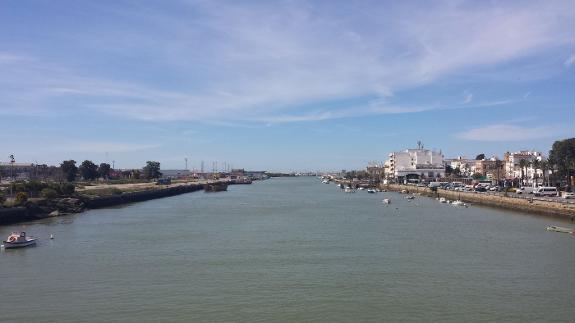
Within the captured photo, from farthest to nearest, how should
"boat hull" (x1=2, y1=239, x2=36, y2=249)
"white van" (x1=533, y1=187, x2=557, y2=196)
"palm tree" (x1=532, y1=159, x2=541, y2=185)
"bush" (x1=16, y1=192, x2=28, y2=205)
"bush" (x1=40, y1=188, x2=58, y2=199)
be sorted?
"palm tree" (x1=532, y1=159, x2=541, y2=185) → "white van" (x1=533, y1=187, x2=557, y2=196) → "bush" (x1=40, y1=188, x2=58, y2=199) → "bush" (x1=16, y1=192, x2=28, y2=205) → "boat hull" (x1=2, y1=239, x2=36, y2=249)

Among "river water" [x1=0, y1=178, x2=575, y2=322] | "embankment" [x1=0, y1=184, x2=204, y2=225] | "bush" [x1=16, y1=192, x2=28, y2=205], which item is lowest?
"river water" [x1=0, y1=178, x2=575, y2=322]

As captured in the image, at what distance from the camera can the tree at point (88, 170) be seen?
3725 inches

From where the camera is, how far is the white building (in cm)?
10425

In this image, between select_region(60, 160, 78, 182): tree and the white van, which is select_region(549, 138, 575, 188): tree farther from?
select_region(60, 160, 78, 182): tree

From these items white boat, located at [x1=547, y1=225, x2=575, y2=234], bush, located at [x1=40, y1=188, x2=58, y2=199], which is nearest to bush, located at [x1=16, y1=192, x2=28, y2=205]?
bush, located at [x1=40, y1=188, x2=58, y2=199]

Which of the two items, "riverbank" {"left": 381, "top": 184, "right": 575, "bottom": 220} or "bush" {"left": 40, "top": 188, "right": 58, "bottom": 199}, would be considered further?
"bush" {"left": 40, "top": 188, "right": 58, "bottom": 199}

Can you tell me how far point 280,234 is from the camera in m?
28.0

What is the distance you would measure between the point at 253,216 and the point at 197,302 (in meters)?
24.7

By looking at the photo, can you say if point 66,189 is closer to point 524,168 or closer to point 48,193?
point 48,193

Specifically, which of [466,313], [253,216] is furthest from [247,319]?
[253,216]

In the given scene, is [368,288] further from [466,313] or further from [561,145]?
[561,145]

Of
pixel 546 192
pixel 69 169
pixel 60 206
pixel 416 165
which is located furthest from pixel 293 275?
pixel 416 165

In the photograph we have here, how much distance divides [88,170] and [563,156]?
74412 mm

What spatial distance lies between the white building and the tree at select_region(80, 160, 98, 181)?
56886 mm
